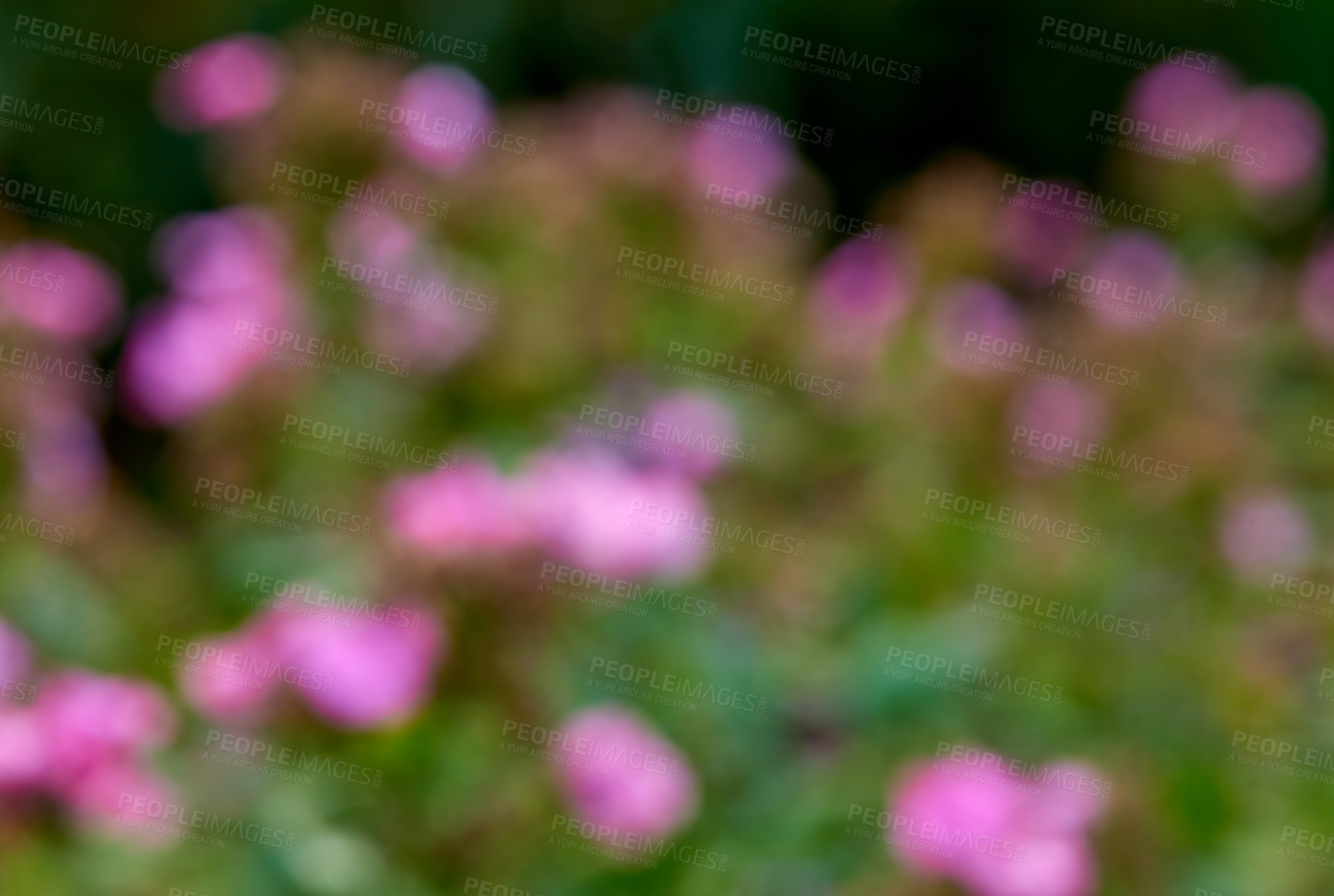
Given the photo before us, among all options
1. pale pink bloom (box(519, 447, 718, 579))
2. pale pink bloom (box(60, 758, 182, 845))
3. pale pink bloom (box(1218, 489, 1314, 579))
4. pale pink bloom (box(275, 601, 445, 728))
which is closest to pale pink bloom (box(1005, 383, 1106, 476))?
pale pink bloom (box(1218, 489, 1314, 579))

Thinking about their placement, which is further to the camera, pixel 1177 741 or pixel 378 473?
pixel 378 473

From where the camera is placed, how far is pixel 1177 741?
4.20 ft

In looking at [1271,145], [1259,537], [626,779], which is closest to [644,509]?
[626,779]

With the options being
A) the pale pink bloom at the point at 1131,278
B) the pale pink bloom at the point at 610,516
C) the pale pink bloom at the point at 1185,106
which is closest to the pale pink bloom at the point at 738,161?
the pale pink bloom at the point at 1131,278

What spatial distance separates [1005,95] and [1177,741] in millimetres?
2600

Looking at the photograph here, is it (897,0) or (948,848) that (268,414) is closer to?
(948,848)

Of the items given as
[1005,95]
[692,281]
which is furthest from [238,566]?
[1005,95]

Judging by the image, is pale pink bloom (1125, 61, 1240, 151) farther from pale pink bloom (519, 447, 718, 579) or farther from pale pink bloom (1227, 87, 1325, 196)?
pale pink bloom (519, 447, 718, 579)

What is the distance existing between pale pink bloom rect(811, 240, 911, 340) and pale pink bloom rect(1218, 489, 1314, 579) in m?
0.56

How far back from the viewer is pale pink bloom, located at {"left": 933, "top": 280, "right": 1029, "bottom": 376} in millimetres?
1841

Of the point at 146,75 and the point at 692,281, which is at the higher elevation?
the point at 146,75

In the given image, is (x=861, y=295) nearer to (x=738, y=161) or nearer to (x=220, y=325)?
(x=738, y=161)

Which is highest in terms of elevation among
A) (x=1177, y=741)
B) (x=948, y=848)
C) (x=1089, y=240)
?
(x=1089, y=240)

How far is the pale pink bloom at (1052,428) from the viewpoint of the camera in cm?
169
